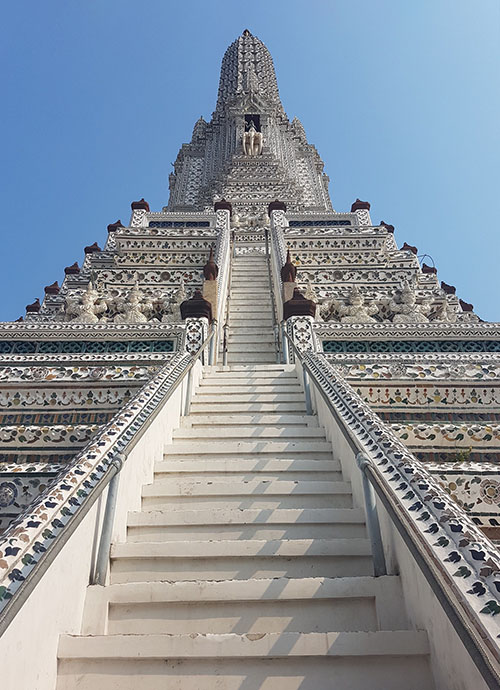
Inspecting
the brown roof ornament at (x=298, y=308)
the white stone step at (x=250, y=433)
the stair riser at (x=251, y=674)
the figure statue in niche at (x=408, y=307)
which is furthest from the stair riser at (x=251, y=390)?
the figure statue in niche at (x=408, y=307)

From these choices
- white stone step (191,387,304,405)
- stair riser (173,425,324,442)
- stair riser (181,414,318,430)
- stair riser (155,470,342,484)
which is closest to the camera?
stair riser (155,470,342,484)

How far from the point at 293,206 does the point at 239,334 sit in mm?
10420

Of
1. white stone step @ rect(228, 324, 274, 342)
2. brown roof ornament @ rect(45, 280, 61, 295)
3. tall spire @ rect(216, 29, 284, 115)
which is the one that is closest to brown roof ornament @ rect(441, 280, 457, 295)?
white stone step @ rect(228, 324, 274, 342)

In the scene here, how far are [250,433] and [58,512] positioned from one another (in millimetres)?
2505

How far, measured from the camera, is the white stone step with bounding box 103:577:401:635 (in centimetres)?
229

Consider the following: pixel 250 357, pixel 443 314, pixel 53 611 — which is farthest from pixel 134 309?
pixel 53 611

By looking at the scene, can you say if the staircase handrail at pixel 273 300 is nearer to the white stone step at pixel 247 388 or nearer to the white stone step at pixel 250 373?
the white stone step at pixel 250 373

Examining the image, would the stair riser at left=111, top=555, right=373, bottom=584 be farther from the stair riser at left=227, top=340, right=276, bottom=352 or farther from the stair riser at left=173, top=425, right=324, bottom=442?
the stair riser at left=227, top=340, right=276, bottom=352

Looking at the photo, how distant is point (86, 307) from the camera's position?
9086 millimetres

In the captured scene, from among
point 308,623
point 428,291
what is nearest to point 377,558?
point 308,623

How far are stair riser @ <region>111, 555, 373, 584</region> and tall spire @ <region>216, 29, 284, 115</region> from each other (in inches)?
1071

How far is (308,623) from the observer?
7.54ft

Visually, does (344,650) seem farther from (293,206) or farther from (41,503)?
(293,206)

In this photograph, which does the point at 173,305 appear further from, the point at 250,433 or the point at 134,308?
the point at 250,433
